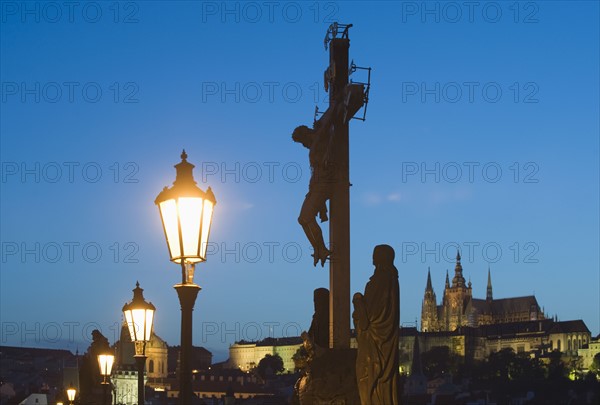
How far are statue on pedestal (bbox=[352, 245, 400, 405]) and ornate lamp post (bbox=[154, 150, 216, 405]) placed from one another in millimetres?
1459

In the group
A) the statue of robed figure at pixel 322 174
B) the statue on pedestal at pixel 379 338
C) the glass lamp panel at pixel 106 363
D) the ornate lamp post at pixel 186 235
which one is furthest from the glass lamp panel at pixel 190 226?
the glass lamp panel at pixel 106 363

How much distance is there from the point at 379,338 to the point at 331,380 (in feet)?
6.74

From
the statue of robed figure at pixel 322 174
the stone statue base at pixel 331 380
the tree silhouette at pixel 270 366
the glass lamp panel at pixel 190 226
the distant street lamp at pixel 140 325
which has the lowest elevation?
the tree silhouette at pixel 270 366

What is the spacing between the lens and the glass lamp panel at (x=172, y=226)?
6488 mm

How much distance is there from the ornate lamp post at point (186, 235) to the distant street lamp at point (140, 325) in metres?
3.58

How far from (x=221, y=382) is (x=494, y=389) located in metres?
38.3

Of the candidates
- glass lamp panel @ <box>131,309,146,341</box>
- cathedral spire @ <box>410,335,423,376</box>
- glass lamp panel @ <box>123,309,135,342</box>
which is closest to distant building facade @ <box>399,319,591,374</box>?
cathedral spire @ <box>410,335,423,376</box>

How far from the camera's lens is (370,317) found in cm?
757

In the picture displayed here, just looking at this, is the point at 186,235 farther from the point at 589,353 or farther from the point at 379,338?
the point at 589,353

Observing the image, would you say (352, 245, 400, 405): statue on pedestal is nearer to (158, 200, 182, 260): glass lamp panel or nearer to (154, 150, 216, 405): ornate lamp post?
(154, 150, 216, 405): ornate lamp post

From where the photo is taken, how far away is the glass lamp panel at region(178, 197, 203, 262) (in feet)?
21.2

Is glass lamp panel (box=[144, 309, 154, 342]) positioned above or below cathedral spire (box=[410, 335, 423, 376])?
above

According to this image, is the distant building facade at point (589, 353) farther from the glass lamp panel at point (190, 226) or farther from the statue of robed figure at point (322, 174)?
the glass lamp panel at point (190, 226)

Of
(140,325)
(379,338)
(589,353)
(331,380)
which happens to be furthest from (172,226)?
(589,353)
